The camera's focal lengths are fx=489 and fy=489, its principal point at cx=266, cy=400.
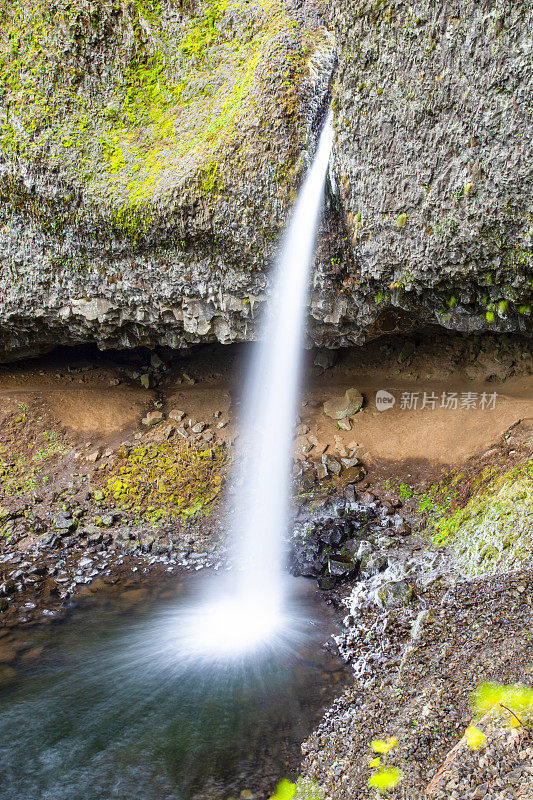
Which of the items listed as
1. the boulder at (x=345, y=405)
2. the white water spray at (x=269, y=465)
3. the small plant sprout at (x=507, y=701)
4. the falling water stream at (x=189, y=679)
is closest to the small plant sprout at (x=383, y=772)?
the small plant sprout at (x=507, y=701)

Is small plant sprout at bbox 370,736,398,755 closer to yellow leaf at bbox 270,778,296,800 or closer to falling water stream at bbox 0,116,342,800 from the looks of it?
yellow leaf at bbox 270,778,296,800

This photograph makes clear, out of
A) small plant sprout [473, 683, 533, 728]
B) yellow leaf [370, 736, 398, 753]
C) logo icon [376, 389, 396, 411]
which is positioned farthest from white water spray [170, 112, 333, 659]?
small plant sprout [473, 683, 533, 728]

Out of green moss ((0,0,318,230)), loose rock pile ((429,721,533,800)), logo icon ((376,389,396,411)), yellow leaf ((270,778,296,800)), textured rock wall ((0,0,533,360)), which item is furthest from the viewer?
logo icon ((376,389,396,411))

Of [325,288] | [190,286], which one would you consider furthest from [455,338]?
[190,286]

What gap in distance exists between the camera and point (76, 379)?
1398 centimetres

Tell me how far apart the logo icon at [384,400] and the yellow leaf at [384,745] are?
311 inches

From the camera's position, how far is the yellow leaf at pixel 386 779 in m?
3.95

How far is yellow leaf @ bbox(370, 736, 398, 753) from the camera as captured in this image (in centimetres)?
441

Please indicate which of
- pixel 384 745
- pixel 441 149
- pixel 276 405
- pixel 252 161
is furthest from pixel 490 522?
→ pixel 252 161

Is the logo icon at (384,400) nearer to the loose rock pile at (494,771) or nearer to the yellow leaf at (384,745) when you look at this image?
the yellow leaf at (384,745)

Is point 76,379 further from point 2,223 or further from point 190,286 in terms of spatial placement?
point 190,286

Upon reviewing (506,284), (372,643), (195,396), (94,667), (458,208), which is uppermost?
(458,208)

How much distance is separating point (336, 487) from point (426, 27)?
25.9 feet

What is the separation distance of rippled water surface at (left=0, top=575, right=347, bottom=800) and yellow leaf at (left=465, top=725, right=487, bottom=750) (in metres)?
2.34
